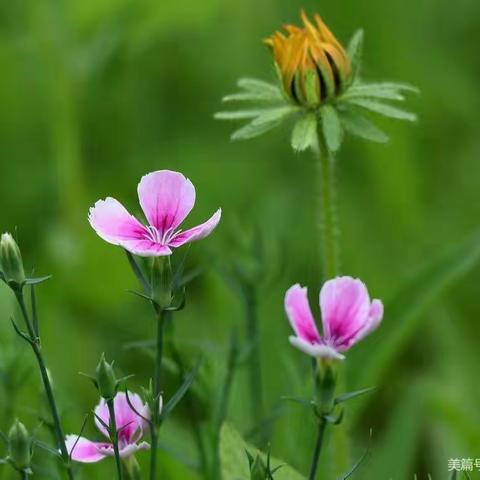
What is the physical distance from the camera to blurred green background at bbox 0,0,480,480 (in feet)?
6.76

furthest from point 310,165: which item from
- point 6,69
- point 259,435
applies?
point 259,435

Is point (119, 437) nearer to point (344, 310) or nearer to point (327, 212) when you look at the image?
point (344, 310)

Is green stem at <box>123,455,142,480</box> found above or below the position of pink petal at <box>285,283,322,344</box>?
below

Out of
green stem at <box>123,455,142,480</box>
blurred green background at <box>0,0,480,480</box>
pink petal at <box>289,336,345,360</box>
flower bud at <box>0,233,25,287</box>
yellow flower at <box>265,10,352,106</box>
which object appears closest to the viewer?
pink petal at <box>289,336,345,360</box>

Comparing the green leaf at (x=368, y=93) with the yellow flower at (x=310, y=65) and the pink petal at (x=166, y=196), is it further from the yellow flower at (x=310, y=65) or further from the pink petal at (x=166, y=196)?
the pink petal at (x=166, y=196)

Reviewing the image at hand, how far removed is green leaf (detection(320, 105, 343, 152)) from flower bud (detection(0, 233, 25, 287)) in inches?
16.7

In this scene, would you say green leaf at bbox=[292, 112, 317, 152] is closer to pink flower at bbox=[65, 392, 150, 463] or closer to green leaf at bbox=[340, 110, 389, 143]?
green leaf at bbox=[340, 110, 389, 143]

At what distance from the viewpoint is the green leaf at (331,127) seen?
1354 millimetres

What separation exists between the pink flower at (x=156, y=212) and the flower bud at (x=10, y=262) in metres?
0.08

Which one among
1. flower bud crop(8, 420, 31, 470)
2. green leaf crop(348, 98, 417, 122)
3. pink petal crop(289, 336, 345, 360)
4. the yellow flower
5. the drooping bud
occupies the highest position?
the yellow flower

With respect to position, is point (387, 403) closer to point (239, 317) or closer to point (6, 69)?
point (239, 317)

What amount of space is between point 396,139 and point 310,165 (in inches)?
11.7

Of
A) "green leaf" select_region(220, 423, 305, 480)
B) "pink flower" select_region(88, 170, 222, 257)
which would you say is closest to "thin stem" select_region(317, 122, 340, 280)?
"green leaf" select_region(220, 423, 305, 480)

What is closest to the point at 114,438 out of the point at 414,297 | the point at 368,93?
the point at 368,93
